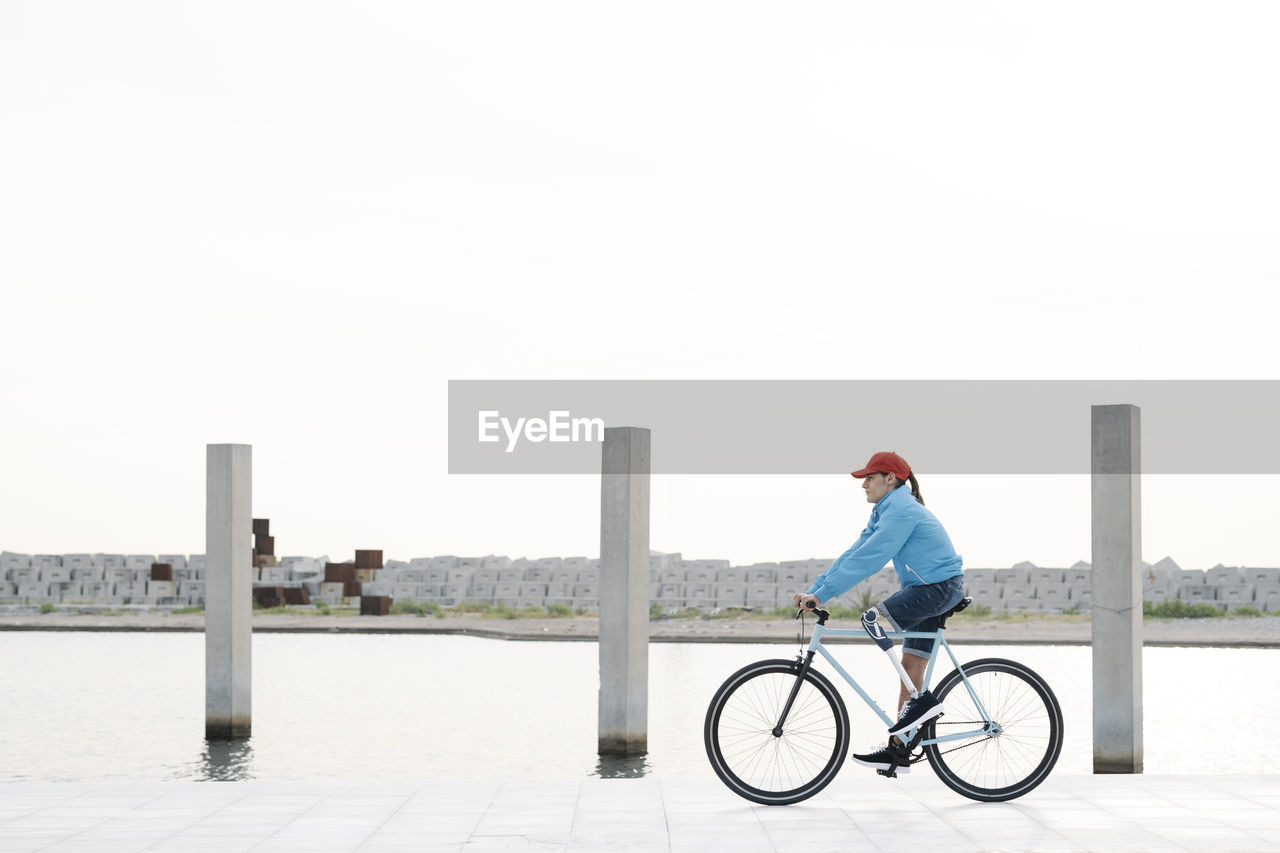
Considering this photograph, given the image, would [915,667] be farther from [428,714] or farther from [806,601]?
[428,714]

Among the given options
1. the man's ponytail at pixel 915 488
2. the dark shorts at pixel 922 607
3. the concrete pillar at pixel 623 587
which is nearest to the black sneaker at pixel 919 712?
the dark shorts at pixel 922 607

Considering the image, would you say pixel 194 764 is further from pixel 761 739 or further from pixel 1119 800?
pixel 1119 800

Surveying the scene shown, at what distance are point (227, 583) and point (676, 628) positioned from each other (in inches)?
882

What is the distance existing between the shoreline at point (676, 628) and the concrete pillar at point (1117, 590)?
17748 millimetres

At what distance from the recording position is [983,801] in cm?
641

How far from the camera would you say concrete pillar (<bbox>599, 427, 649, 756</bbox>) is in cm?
984

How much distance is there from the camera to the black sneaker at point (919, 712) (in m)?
6.34

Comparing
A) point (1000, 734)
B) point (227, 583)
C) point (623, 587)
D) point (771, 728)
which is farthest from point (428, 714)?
point (1000, 734)

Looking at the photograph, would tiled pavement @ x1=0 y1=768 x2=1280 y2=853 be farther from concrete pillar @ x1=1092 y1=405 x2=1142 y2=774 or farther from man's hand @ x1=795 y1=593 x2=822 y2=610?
concrete pillar @ x1=1092 y1=405 x2=1142 y2=774

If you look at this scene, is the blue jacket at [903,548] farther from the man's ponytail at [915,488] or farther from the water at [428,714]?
the water at [428,714]

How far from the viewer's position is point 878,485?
20.8 ft

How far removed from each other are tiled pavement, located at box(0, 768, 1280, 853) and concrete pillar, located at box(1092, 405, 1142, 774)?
5.59ft

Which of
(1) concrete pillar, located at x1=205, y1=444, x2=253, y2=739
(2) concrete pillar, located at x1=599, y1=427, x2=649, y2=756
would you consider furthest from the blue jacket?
(1) concrete pillar, located at x1=205, y1=444, x2=253, y2=739

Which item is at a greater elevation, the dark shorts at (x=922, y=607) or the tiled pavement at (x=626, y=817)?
the dark shorts at (x=922, y=607)
